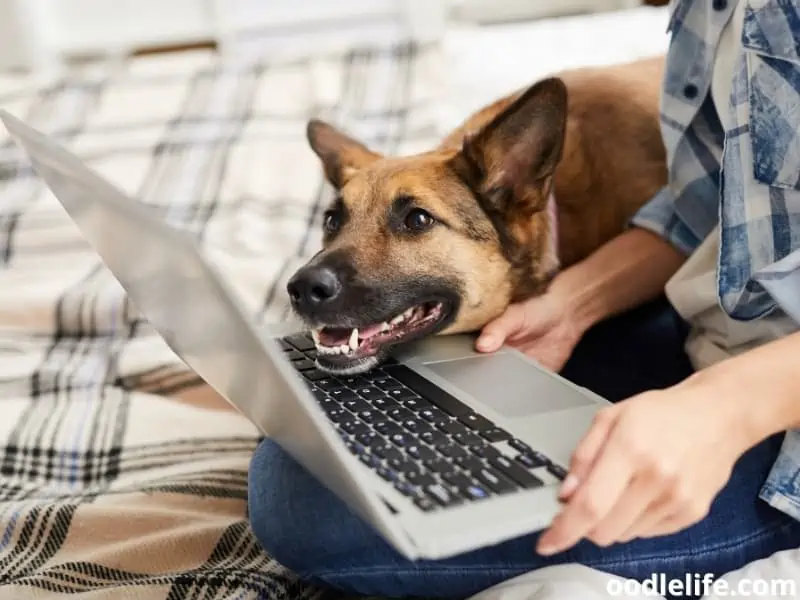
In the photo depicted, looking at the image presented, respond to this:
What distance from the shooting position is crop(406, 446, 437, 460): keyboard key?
823 mm

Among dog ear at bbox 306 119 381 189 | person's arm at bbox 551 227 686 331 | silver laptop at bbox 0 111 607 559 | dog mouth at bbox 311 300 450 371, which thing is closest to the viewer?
silver laptop at bbox 0 111 607 559

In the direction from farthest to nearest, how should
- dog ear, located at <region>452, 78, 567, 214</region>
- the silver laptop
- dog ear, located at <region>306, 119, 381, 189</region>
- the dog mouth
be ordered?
dog ear, located at <region>306, 119, 381, 189</region> → dog ear, located at <region>452, 78, 567, 214</region> → the dog mouth → the silver laptop

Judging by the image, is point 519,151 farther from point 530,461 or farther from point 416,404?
point 530,461

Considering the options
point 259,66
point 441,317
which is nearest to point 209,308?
Result: point 441,317

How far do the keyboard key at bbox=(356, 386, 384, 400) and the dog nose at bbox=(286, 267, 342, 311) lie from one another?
126 mm

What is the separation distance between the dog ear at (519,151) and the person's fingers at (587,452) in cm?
59

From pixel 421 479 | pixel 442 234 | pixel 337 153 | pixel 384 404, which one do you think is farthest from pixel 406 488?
pixel 337 153

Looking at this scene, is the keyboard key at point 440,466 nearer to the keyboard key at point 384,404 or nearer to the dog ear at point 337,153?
the keyboard key at point 384,404

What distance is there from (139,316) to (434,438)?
104 centimetres

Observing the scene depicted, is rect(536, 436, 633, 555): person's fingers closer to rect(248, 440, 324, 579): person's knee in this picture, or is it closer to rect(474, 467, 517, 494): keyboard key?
rect(474, 467, 517, 494): keyboard key

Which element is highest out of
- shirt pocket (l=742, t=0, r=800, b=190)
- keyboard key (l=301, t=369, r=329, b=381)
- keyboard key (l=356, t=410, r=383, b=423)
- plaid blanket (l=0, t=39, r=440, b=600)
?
shirt pocket (l=742, t=0, r=800, b=190)

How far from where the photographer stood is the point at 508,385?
1001mm

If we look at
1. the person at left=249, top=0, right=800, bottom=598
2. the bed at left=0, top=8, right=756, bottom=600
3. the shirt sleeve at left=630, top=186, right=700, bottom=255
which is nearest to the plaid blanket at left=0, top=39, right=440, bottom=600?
the bed at left=0, top=8, right=756, bottom=600

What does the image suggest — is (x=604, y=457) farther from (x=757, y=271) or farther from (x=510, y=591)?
(x=757, y=271)
